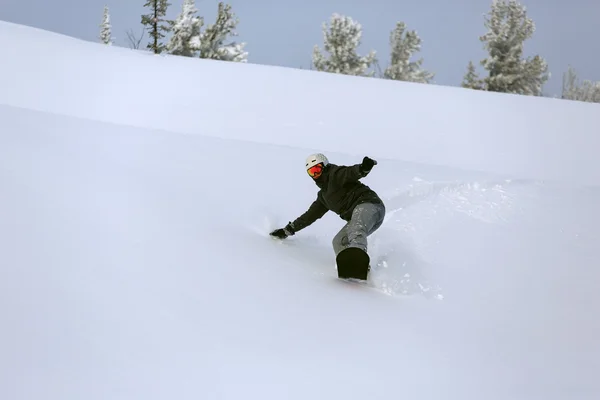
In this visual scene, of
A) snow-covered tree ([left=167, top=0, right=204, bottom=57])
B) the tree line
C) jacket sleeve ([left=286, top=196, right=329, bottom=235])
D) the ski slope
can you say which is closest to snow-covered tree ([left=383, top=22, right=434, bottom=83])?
the tree line

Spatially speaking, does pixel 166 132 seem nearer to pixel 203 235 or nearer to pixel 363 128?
pixel 363 128

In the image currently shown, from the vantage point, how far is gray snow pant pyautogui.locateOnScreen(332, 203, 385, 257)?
4426 millimetres

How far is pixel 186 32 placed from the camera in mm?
34438

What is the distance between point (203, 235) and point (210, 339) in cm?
202

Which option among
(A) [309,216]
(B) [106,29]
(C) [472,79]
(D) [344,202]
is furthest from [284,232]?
(B) [106,29]

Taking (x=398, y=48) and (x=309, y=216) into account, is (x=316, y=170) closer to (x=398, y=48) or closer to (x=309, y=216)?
(x=309, y=216)

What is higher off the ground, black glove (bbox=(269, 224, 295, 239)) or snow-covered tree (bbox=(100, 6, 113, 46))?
snow-covered tree (bbox=(100, 6, 113, 46))

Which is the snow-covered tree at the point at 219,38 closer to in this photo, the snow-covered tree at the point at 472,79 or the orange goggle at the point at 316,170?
the snow-covered tree at the point at 472,79

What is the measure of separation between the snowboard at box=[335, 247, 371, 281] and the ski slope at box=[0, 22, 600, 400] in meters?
0.12

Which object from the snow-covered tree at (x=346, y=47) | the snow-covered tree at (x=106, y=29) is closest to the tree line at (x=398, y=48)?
the snow-covered tree at (x=346, y=47)

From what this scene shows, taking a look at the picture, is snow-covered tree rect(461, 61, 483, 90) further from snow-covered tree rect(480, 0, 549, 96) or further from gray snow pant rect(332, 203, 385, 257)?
gray snow pant rect(332, 203, 385, 257)

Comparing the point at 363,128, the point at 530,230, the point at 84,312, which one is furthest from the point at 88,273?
the point at 363,128

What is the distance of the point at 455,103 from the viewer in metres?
14.0

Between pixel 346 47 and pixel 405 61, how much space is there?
174 inches
